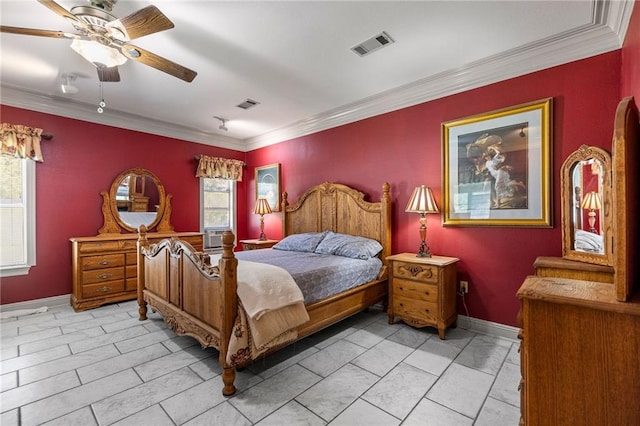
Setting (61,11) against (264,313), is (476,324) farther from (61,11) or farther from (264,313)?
(61,11)

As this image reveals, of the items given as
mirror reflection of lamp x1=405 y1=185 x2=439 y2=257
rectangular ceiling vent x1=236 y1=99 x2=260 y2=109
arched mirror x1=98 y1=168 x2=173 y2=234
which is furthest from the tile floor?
rectangular ceiling vent x1=236 y1=99 x2=260 y2=109

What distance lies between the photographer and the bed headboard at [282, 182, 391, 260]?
11.6 feet

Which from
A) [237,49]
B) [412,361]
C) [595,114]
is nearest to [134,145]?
[237,49]

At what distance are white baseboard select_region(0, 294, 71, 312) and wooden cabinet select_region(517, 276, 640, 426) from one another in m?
5.00

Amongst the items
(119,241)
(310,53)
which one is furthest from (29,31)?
(119,241)

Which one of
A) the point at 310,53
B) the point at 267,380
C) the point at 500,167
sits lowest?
the point at 267,380

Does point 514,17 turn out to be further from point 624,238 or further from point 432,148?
point 624,238

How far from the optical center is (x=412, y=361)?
2.37m

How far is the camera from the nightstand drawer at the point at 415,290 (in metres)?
2.81

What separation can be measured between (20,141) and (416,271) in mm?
4819

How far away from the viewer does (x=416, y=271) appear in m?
2.94

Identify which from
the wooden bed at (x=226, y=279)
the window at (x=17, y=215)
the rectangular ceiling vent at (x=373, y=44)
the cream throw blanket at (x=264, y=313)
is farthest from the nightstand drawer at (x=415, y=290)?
the window at (x=17, y=215)

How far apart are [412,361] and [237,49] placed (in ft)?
10.2

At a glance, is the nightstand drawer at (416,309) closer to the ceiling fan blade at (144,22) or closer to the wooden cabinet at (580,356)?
the wooden cabinet at (580,356)
